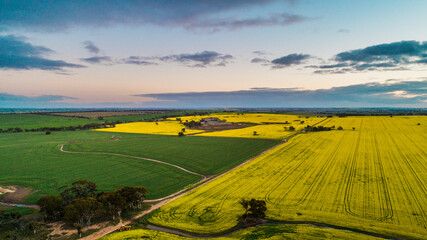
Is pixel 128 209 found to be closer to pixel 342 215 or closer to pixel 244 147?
pixel 342 215

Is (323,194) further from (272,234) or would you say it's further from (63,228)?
(63,228)

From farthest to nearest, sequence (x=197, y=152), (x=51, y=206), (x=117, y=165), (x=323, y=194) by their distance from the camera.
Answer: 1. (x=197, y=152)
2. (x=117, y=165)
3. (x=323, y=194)
4. (x=51, y=206)

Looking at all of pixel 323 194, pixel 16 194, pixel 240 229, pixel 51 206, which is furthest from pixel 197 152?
pixel 16 194

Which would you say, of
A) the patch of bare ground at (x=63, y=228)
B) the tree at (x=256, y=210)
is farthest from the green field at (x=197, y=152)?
the patch of bare ground at (x=63, y=228)

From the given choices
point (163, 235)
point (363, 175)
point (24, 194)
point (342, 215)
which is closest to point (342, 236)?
point (342, 215)

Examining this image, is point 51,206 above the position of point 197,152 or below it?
below
